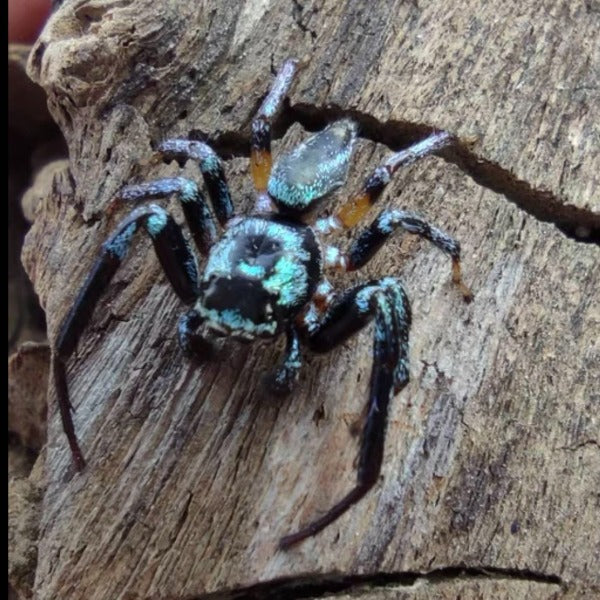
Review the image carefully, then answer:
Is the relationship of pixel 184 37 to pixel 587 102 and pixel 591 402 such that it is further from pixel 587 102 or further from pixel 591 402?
pixel 591 402

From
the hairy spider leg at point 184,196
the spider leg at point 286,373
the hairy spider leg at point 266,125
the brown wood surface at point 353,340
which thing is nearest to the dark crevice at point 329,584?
the brown wood surface at point 353,340

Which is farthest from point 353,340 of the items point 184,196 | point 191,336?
point 184,196

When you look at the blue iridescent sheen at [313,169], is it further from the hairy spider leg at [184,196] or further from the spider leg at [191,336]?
the spider leg at [191,336]

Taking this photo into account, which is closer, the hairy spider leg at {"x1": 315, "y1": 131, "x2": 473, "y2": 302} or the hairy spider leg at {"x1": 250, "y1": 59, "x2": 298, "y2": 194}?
the hairy spider leg at {"x1": 315, "y1": 131, "x2": 473, "y2": 302}

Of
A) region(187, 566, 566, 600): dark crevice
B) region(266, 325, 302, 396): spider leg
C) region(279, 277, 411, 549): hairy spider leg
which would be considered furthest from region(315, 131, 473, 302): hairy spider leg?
region(187, 566, 566, 600): dark crevice

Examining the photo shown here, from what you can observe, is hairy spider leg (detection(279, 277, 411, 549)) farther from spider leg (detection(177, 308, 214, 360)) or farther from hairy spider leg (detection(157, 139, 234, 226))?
hairy spider leg (detection(157, 139, 234, 226))

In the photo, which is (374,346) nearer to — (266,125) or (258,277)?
(258,277)
